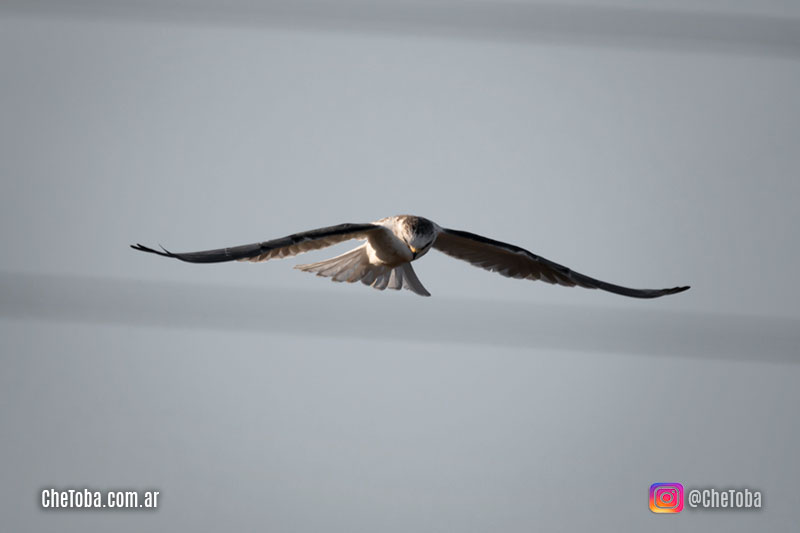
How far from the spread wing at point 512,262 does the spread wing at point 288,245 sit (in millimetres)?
981

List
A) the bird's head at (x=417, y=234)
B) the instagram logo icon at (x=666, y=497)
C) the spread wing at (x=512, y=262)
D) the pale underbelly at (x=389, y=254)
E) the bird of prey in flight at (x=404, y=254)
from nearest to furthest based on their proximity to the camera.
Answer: the bird of prey in flight at (x=404, y=254), the bird's head at (x=417, y=234), the pale underbelly at (x=389, y=254), the spread wing at (x=512, y=262), the instagram logo icon at (x=666, y=497)

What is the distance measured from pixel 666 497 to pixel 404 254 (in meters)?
8.19

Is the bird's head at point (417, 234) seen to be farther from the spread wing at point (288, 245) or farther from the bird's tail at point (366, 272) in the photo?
the bird's tail at point (366, 272)

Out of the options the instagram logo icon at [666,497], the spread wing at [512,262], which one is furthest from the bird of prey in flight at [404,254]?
the instagram logo icon at [666,497]

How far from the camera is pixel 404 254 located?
950 cm

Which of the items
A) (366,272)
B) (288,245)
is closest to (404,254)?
(366,272)

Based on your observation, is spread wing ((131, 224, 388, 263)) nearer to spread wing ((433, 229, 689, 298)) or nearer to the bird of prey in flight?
the bird of prey in flight

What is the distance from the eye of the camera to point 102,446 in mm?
34406

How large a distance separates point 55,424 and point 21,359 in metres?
16.8

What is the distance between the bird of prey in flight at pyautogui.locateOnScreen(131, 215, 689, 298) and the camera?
29.5 ft

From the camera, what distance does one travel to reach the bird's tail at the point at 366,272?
9938mm

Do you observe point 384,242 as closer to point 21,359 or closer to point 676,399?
point 676,399

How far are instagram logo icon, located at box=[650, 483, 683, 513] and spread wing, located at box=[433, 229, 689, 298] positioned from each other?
5096 mm

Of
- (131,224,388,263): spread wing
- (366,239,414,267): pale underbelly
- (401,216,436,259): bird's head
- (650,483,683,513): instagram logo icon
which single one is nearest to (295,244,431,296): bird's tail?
(366,239,414,267): pale underbelly
